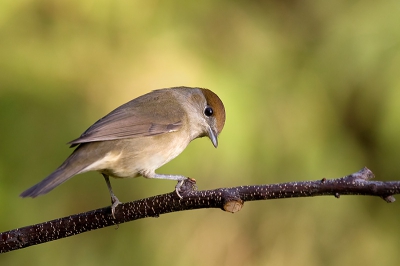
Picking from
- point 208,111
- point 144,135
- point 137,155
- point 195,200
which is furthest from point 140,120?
point 195,200

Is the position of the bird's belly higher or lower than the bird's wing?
lower

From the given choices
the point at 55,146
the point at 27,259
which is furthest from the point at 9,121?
the point at 27,259

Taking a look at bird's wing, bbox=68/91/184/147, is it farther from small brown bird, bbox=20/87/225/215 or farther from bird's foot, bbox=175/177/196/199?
bird's foot, bbox=175/177/196/199

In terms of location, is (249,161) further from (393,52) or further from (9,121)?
(9,121)

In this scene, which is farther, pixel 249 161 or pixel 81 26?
pixel 81 26

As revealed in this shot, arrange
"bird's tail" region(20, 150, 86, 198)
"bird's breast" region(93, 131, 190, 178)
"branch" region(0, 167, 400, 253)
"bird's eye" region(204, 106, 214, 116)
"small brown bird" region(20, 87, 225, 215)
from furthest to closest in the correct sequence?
"bird's eye" region(204, 106, 214, 116) → "bird's breast" region(93, 131, 190, 178) → "small brown bird" region(20, 87, 225, 215) → "bird's tail" region(20, 150, 86, 198) → "branch" region(0, 167, 400, 253)

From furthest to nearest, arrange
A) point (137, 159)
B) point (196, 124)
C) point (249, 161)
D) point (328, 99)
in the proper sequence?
point (328, 99) < point (249, 161) < point (196, 124) < point (137, 159)

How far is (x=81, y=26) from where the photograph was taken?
5117 millimetres

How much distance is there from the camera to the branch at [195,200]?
2533mm

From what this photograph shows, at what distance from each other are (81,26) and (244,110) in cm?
177

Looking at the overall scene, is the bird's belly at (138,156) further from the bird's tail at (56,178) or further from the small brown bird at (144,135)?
the bird's tail at (56,178)

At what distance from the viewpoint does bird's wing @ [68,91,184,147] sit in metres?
3.53

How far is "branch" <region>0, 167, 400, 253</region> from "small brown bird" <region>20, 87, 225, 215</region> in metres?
0.12

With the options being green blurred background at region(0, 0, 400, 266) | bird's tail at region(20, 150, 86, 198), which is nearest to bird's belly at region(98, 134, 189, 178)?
bird's tail at region(20, 150, 86, 198)
